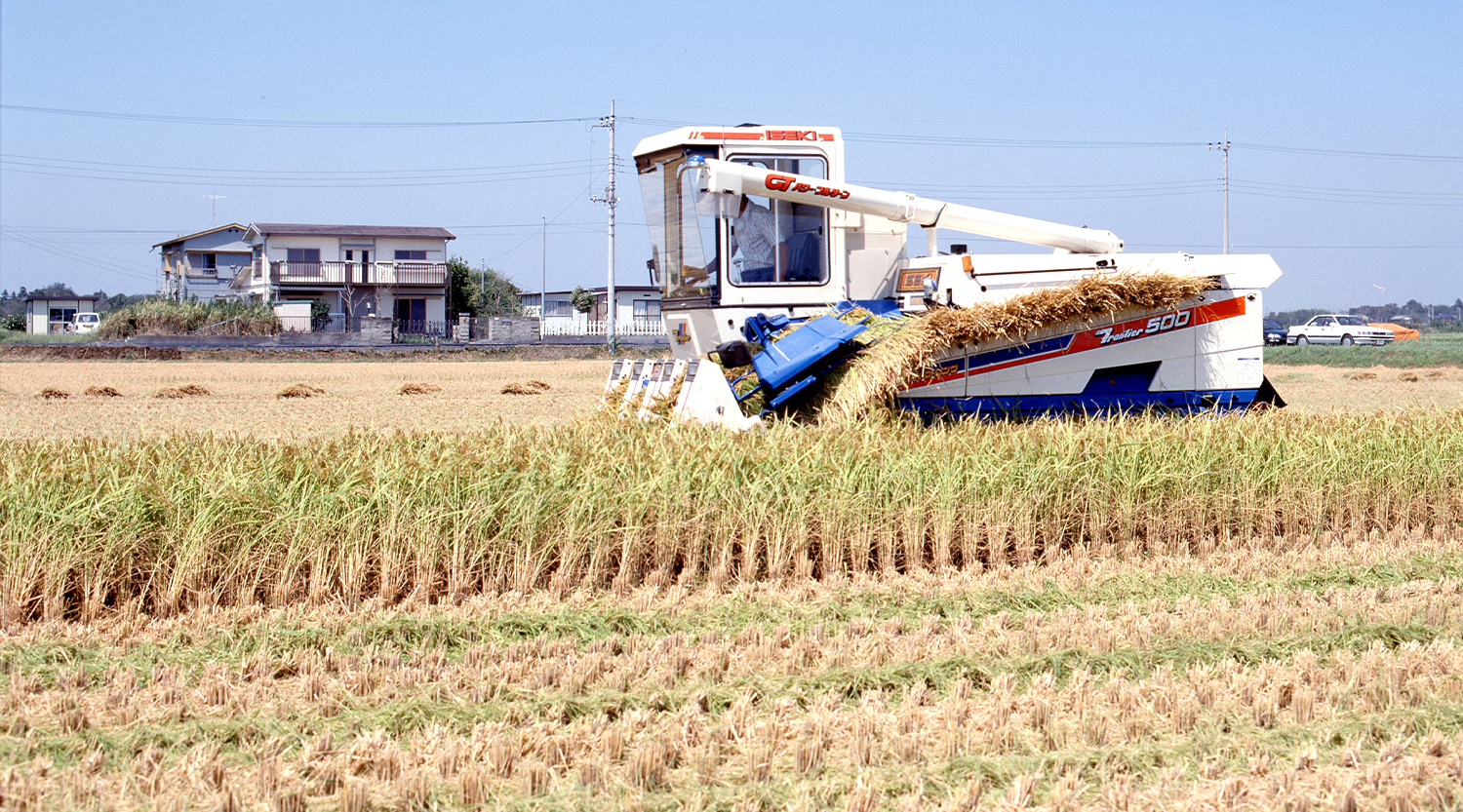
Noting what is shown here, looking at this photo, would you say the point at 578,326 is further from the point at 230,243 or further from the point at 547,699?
the point at 547,699

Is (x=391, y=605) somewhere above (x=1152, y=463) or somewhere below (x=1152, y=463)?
below

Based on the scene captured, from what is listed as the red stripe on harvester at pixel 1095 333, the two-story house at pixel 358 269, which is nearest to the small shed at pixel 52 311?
the two-story house at pixel 358 269

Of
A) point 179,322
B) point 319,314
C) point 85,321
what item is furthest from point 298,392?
point 85,321

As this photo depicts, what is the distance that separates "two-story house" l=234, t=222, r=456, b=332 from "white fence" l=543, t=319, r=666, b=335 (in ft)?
14.7

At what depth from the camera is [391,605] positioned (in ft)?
17.8

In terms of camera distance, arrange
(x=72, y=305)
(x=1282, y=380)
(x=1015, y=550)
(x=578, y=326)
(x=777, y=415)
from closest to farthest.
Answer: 1. (x=1015, y=550)
2. (x=777, y=415)
3. (x=1282, y=380)
4. (x=578, y=326)
5. (x=72, y=305)

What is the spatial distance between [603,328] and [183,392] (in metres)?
29.9

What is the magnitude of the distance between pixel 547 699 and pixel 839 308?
18.1 ft

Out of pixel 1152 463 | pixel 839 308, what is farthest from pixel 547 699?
pixel 839 308

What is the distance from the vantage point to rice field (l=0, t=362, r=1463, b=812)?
3.35 m

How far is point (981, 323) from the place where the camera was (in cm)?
877

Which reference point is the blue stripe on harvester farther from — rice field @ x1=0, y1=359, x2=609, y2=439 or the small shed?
the small shed

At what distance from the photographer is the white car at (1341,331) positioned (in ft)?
149

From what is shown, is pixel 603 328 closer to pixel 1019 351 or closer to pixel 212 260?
pixel 212 260
